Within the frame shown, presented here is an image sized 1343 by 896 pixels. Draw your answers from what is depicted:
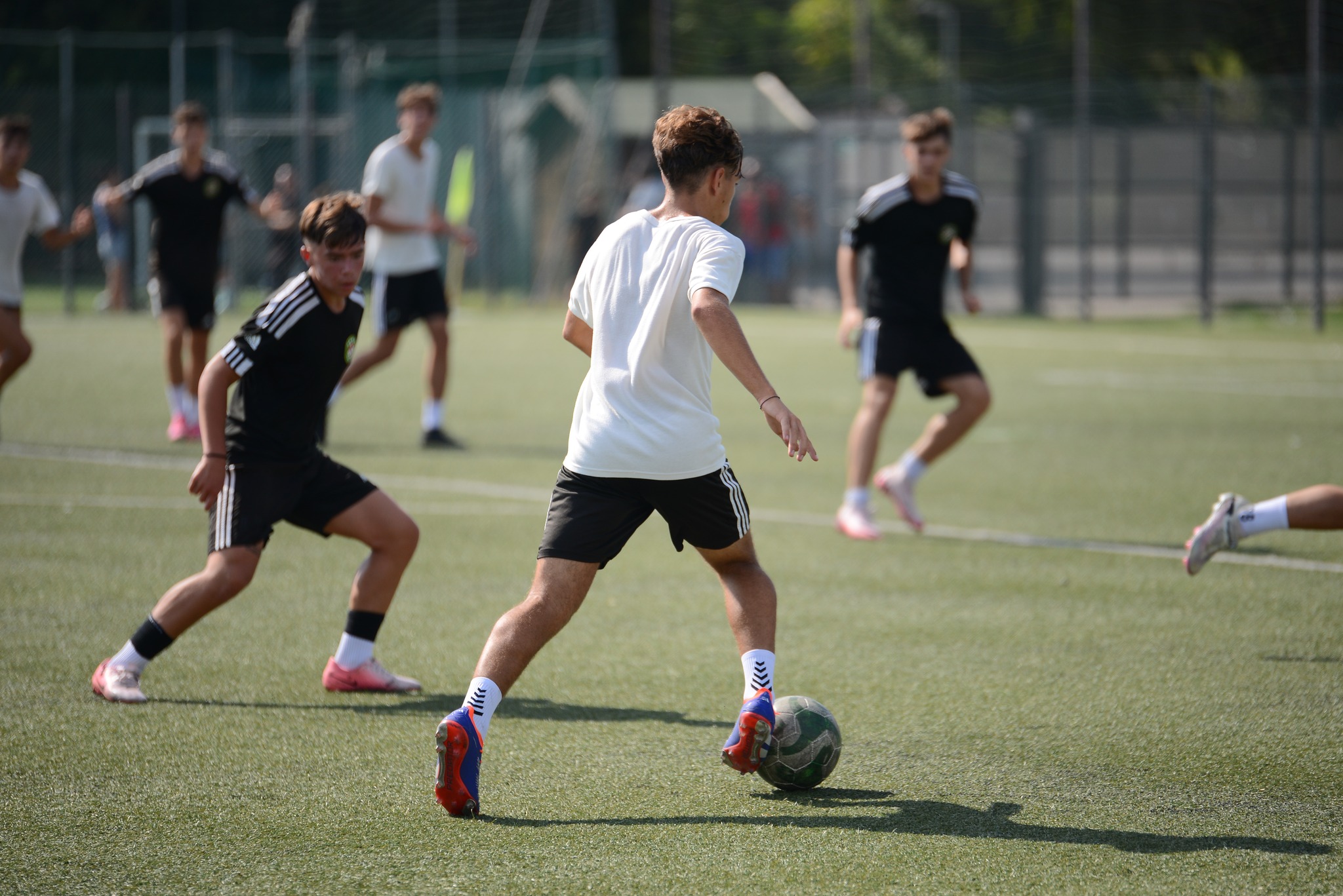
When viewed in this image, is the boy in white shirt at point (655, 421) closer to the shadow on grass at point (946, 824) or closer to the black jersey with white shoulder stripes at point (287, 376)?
the shadow on grass at point (946, 824)

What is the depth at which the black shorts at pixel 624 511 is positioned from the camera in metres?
4.07

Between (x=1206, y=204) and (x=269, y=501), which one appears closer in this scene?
(x=269, y=501)

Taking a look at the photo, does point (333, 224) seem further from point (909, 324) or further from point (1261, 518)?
point (909, 324)

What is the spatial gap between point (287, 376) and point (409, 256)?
6.23 metres

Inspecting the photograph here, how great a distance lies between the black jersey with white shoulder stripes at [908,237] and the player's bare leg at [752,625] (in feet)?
13.5

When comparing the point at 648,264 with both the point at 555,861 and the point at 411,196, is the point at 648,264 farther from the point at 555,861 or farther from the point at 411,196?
the point at 411,196

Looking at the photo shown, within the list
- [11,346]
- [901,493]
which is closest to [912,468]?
→ [901,493]

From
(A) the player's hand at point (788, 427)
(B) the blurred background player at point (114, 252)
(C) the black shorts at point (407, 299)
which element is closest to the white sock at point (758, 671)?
(A) the player's hand at point (788, 427)

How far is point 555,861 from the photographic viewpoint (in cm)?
357

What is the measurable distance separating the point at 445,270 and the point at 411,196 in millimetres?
18717

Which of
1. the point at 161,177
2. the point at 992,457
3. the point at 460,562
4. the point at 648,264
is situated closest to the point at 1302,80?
the point at 992,457

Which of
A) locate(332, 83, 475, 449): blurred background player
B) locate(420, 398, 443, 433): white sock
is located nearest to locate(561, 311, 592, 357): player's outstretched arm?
locate(332, 83, 475, 449): blurred background player

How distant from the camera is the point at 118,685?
4918mm

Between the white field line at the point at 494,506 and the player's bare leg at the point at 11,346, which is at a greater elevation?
the player's bare leg at the point at 11,346
